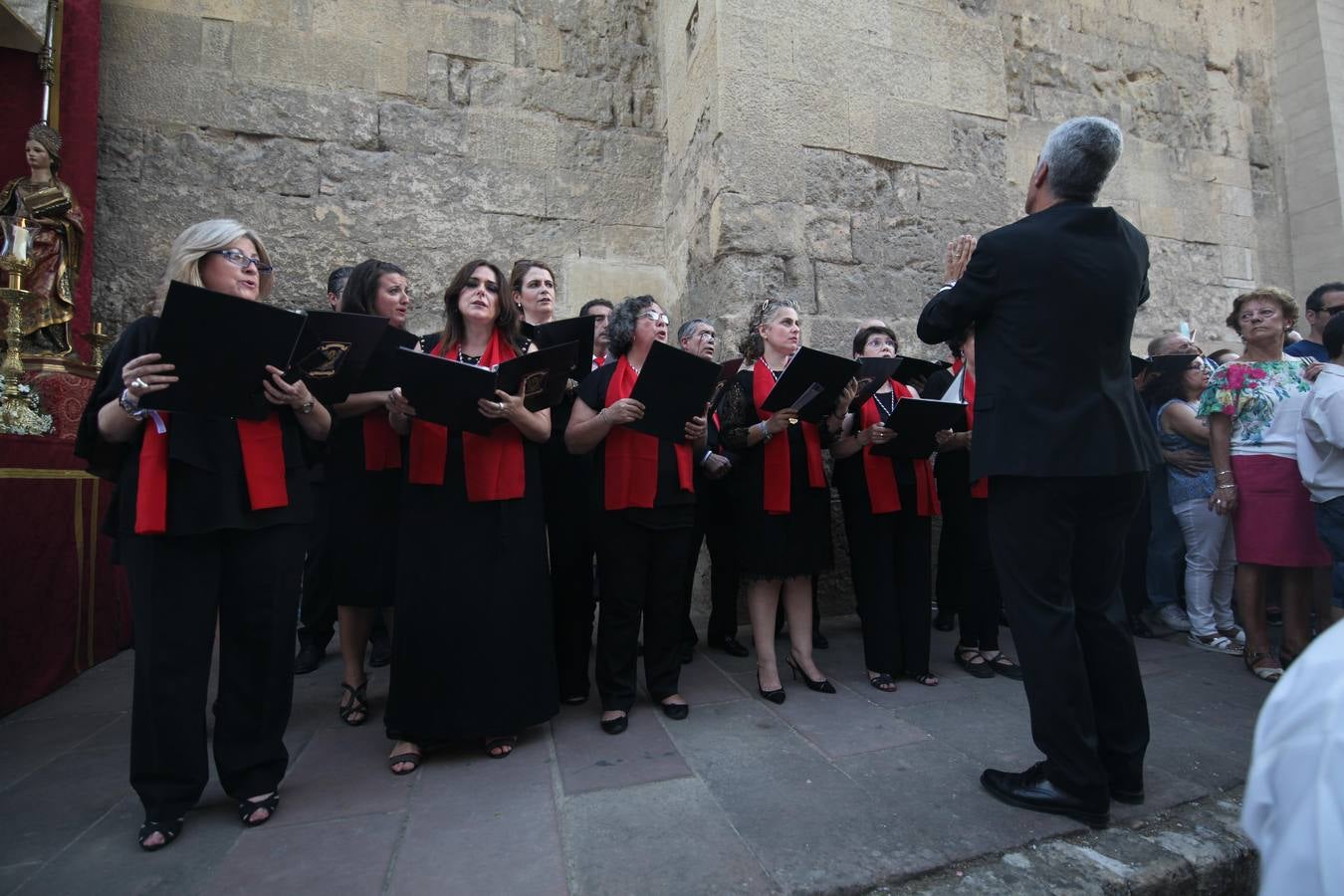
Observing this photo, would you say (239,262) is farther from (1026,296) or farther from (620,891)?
(1026,296)

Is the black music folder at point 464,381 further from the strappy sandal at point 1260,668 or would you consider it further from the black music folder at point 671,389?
the strappy sandal at point 1260,668

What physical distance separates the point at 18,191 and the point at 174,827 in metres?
3.91

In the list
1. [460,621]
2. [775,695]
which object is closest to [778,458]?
[775,695]

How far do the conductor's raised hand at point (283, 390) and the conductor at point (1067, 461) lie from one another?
2122 millimetres

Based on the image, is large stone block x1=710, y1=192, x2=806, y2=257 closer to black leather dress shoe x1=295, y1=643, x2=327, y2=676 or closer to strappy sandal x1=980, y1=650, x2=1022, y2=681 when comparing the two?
strappy sandal x1=980, y1=650, x2=1022, y2=681

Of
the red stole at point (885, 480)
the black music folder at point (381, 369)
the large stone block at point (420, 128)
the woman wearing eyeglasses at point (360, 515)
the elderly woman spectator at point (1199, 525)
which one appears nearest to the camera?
the black music folder at point (381, 369)

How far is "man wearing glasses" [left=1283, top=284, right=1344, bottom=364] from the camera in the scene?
14.0 ft

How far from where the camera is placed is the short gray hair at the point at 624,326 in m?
3.16

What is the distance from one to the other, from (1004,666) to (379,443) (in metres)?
3.14

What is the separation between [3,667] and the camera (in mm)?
3109

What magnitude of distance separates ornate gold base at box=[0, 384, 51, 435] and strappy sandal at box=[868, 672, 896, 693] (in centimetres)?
426

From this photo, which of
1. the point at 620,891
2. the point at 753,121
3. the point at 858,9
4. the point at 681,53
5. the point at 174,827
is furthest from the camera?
the point at 681,53

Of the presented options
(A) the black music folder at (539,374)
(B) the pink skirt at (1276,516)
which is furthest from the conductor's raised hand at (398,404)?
(B) the pink skirt at (1276,516)

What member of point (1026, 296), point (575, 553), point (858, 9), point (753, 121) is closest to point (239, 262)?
point (575, 553)
